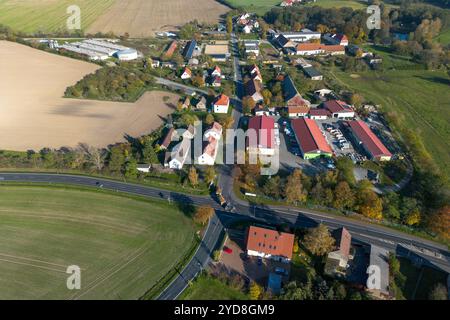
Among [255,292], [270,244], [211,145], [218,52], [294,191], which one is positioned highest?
[218,52]

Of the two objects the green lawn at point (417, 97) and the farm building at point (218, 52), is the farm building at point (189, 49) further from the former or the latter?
the green lawn at point (417, 97)

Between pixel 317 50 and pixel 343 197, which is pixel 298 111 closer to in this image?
pixel 343 197

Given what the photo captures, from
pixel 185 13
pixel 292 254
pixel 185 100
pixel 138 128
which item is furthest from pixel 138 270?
pixel 185 13

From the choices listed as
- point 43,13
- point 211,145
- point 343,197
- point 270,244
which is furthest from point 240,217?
point 43,13

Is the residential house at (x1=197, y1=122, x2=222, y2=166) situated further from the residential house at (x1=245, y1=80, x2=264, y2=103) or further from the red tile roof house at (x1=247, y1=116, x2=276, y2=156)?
the residential house at (x1=245, y1=80, x2=264, y2=103)

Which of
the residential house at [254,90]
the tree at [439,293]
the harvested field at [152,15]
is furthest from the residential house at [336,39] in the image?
the tree at [439,293]

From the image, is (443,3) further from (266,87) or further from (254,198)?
(254,198)
